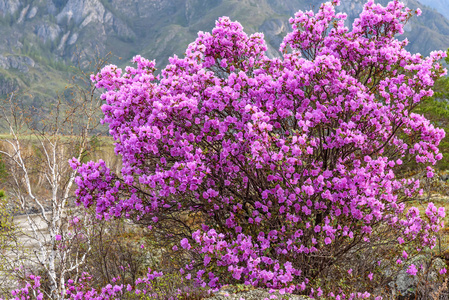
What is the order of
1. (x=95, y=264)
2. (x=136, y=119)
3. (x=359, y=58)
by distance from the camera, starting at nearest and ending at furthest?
(x=136, y=119), (x=359, y=58), (x=95, y=264)

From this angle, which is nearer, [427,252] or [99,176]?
[99,176]

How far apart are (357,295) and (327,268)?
26.8 inches

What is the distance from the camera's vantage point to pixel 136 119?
5.93m

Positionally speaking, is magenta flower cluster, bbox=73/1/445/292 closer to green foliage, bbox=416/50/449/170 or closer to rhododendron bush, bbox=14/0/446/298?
rhododendron bush, bbox=14/0/446/298

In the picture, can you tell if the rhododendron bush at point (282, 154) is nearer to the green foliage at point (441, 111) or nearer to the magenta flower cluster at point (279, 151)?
the magenta flower cluster at point (279, 151)

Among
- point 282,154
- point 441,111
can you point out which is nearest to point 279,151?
point 282,154

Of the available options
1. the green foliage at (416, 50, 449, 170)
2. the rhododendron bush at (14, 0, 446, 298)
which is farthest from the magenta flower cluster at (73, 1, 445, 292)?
the green foliage at (416, 50, 449, 170)

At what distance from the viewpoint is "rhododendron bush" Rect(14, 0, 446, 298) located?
5512mm

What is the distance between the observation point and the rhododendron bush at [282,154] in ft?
18.1

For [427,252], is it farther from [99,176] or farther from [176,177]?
[99,176]

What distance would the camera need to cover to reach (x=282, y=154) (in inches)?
195

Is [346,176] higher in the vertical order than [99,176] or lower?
lower

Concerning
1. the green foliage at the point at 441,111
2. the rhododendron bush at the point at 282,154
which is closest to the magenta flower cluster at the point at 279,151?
the rhododendron bush at the point at 282,154

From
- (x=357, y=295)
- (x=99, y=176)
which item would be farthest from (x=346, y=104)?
(x=99, y=176)
